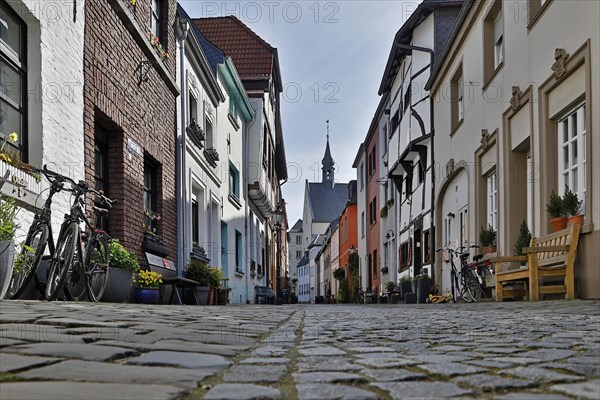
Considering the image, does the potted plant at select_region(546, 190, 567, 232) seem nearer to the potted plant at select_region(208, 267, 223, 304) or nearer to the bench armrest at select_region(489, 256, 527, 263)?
the bench armrest at select_region(489, 256, 527, 263)

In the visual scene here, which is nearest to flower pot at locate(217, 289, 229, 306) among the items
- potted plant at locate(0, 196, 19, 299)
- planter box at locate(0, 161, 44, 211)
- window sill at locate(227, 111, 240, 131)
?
planter box at locate(0, 161, 44, 211)

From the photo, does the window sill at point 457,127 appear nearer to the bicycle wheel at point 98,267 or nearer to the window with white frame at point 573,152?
the window with white frame at point 573,152

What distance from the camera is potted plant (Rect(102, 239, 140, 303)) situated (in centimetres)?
771

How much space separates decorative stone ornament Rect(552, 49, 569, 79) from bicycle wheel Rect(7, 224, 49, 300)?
6336 millimetres

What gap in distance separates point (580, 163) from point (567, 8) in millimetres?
1949

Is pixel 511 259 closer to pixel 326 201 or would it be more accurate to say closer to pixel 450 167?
pixel 450 167

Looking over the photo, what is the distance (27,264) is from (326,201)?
94.0 metres

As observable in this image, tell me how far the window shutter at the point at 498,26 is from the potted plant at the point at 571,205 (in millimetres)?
4714

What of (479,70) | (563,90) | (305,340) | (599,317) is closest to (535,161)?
(563,90)

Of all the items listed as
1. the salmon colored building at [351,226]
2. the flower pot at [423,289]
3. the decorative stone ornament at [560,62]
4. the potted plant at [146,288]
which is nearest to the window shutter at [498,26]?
the decorative stone ornament at [560,62]

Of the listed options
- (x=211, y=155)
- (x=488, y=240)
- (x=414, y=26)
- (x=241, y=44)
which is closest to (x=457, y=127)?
(x=488, y=240)

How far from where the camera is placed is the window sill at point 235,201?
18.3 m

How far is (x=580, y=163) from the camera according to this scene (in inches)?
324

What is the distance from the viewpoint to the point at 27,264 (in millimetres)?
5793
